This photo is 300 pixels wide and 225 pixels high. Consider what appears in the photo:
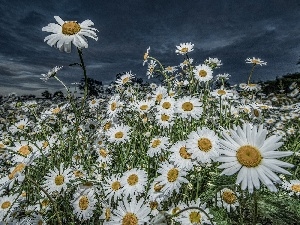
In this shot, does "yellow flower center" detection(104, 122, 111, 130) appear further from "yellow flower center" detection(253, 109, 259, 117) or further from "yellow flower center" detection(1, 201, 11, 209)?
"yellow flower center" detection(253, 109, 259, 117)

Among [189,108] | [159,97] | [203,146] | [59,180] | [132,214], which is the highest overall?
[159,97]

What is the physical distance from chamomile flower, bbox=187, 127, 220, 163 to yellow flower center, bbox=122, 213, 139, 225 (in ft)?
2.05

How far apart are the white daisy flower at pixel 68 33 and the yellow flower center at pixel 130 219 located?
42.6 inches

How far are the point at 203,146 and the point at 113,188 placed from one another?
90 centimetres

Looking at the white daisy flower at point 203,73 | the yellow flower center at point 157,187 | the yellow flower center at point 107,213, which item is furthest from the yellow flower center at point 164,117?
the yellow flower center at point 107,213

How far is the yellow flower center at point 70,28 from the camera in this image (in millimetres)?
1934

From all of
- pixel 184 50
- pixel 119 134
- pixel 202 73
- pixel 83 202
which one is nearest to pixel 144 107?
pixel 119 134

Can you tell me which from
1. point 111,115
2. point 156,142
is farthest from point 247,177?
point 111,115

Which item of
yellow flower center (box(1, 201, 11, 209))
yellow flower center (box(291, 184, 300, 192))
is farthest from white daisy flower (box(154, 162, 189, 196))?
yellow flower center (box(1, 201, 11, 209))

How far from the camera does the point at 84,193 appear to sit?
2275 millimetres

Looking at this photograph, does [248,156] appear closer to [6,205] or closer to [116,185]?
[116,185]

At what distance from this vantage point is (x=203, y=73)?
3924 mm

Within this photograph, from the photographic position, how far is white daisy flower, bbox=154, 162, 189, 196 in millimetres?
2154

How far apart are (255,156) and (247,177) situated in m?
0.15
